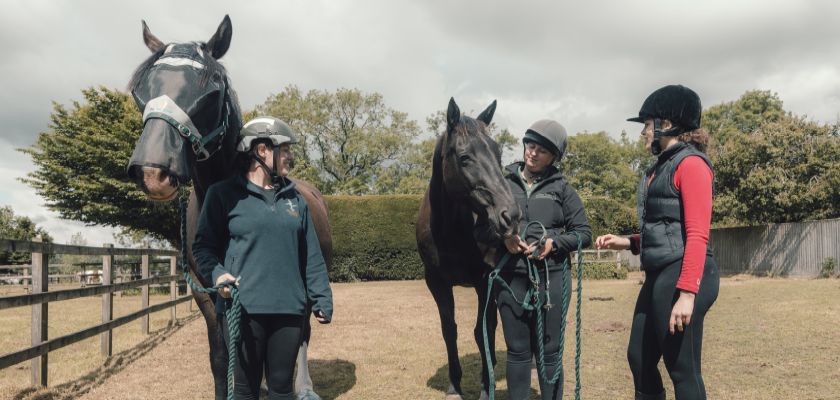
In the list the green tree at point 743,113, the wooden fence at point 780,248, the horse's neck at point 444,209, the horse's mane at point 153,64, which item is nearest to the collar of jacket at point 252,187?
the horse's mane at point 153,64

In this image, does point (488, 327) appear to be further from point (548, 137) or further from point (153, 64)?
point (153, 64)

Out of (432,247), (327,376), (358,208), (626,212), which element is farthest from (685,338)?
(626,212)

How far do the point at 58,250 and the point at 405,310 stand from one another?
6960 mm

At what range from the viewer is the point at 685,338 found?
2.42m

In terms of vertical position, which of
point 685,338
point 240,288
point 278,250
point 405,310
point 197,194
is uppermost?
point 197,194

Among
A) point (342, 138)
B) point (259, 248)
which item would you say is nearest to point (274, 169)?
point (259, 248)

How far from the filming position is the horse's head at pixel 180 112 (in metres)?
2.22

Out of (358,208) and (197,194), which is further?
(358,208)

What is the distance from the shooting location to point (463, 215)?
405cm

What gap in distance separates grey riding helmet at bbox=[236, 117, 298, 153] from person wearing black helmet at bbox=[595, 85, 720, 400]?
1.81 metres

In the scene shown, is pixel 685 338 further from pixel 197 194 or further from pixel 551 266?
pixel 197 194

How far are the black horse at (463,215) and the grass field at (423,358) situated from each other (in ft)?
3.44

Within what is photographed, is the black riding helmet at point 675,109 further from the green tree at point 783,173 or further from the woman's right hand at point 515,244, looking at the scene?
the green tree at point 783,173

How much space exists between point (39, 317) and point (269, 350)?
12.2 feet
